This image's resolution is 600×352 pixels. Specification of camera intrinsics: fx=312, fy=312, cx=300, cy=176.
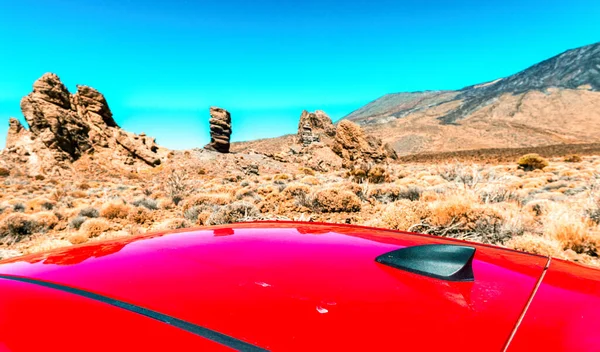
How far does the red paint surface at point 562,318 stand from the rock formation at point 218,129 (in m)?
42.8

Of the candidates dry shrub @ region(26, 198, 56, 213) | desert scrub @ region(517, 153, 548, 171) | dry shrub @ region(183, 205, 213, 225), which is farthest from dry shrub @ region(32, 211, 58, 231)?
desert scrub @ region(517, 153, 548, 171)

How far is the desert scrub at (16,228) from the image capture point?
8.34 metres

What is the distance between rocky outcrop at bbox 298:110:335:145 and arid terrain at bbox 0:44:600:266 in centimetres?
18

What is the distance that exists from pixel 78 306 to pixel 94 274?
12.8 inches

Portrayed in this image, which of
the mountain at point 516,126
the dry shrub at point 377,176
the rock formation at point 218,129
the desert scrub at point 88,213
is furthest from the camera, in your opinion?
the mountain at point 516,126

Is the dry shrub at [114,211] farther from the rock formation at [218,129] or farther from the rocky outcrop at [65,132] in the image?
the rock formation at [218,129]

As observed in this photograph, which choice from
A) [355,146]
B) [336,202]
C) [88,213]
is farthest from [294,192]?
[355,146]

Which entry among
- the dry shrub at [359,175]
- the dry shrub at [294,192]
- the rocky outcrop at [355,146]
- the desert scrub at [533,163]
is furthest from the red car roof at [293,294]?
the rocky outcrop at [355,146]

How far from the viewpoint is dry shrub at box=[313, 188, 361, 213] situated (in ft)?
28.2

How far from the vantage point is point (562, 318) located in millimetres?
918

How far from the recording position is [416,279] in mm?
1219

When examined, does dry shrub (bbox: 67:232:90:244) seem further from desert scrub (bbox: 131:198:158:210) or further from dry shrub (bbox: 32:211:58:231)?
desert scrub (bbox: 131:198:158:210)

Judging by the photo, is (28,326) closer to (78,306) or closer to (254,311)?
(78,306)

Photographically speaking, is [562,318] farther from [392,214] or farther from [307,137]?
[307,137]
